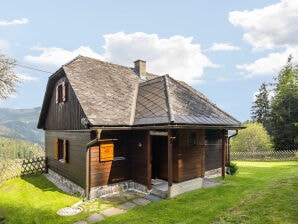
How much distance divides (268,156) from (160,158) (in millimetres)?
17575

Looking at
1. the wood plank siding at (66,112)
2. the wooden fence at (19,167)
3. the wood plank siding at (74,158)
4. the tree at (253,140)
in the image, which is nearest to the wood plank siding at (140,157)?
the wood plank siding at (74,158)

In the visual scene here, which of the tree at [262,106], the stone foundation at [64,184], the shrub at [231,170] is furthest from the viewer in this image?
the tree at [262,106]

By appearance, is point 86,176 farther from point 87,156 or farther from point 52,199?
point 52,199

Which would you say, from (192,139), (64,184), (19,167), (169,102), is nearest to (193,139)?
(192,139)

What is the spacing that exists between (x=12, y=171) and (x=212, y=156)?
13.6m

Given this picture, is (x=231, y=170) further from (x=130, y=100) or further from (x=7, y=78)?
(x=7, y=78)

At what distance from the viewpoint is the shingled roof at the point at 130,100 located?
1087 cm

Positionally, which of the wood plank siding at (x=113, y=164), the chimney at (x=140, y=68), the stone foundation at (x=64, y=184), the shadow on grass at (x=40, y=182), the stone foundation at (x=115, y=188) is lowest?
the shadow on grass at (x=40, y=182)

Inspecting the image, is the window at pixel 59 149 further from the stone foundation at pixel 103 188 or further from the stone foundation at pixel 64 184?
the stone foundation at pixel 103 188

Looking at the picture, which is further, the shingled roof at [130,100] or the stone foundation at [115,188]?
the shingled roof at [130,100]

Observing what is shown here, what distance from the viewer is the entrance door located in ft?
38.6

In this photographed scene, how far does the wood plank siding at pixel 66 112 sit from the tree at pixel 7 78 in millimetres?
4930

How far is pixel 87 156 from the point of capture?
10.6 m

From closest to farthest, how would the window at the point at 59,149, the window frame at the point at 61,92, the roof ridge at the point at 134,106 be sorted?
the roof ridge at the point at 134,106 < the window frame at the point at 61,92 < the window at the point at 59,149
